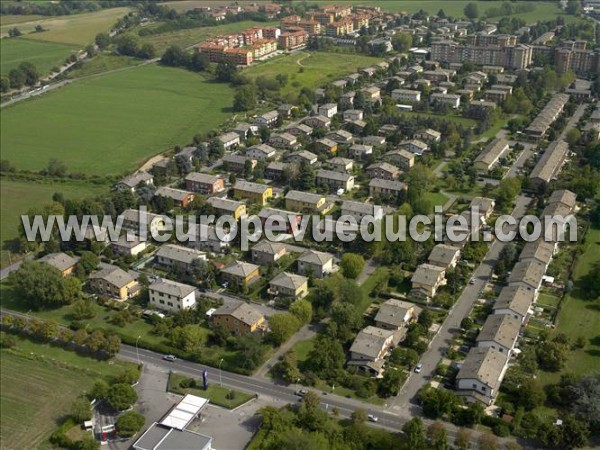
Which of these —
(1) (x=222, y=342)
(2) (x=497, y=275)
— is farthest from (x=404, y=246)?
(1) (x=222, y=342)

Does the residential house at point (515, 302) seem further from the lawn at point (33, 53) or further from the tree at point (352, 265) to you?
the lawn at point (33, 53)

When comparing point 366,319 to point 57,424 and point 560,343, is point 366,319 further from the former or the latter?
point 57,424

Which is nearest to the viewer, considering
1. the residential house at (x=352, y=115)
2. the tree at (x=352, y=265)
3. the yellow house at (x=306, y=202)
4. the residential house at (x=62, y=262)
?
the tree at (x=352, y=265)

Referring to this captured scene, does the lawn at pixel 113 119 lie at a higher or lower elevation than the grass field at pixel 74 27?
lower

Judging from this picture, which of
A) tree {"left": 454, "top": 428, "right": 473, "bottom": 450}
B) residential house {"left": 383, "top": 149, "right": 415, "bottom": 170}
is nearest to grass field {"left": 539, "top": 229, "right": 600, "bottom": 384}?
tree {"left": 454, "top": 428, "right": 473, "bottom": 450}

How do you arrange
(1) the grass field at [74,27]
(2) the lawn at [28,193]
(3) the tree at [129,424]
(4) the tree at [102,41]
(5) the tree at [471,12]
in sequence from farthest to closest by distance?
(5) the tree at [471,12], (1) the grass field at [74,27], (4) the tree at [102,41], (2) the lawn at [28,193], (3) the tree at [129,424]

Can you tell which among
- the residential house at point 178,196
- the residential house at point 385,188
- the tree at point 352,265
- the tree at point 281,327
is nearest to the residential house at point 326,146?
the residential house at point 385,188

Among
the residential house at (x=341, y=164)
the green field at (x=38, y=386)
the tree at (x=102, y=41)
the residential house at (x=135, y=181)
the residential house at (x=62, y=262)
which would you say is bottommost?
the green field at (x=38, y=386)

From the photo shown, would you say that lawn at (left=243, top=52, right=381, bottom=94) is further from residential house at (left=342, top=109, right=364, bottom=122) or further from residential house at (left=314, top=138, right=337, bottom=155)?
residential house at (left=314, top=138, right=337, bottom=155)
